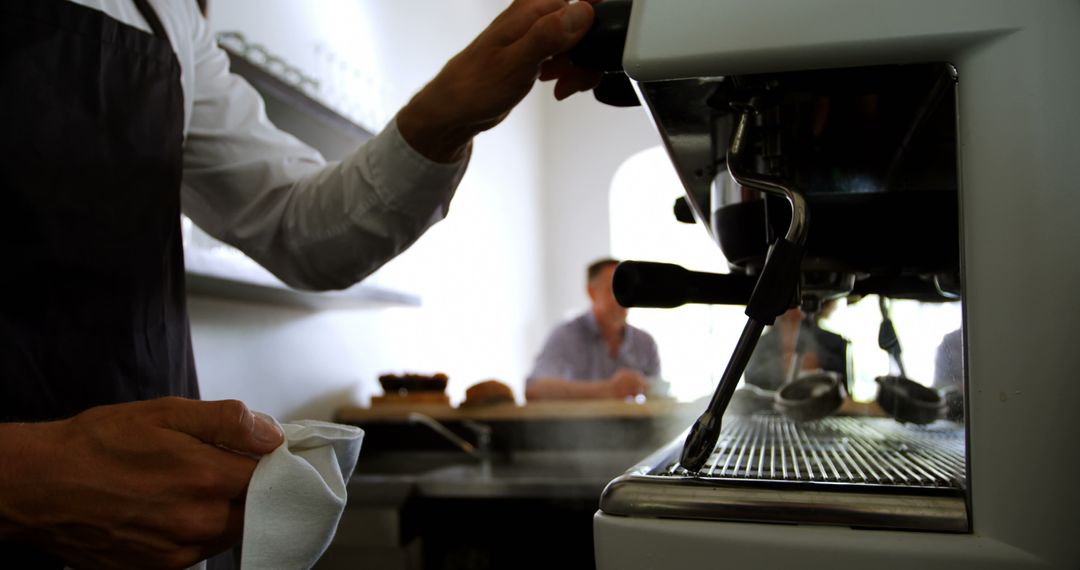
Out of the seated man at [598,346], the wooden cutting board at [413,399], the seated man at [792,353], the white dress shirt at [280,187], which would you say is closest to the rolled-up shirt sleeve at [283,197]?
the white dress shirt at [280,187]

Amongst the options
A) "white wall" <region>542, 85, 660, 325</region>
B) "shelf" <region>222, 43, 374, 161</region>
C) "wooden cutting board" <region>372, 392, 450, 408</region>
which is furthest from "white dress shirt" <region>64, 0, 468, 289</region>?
"white wall" <region>542, 85, 660, 325</region>

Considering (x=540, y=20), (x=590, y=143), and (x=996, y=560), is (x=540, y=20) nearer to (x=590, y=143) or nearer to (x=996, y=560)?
(x=996, y=560)

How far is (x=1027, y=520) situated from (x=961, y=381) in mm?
71

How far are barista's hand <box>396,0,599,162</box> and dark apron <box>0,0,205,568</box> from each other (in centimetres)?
19

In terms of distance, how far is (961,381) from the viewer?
363mm

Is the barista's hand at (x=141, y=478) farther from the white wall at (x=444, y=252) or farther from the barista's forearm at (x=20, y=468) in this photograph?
the white wall at (x=444, y=252)

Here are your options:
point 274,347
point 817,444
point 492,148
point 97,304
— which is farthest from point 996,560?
point 492,148

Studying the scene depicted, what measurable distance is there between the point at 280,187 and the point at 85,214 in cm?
18

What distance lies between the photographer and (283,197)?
688 millimetres

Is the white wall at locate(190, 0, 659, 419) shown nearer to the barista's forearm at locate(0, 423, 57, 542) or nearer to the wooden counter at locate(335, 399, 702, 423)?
the wooden counter at locate(335, 399, 702, 423)

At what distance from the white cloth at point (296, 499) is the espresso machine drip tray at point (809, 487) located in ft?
0.40

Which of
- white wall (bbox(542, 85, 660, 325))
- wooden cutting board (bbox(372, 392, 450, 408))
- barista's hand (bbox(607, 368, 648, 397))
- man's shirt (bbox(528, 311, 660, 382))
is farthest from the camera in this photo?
white wall (bbox(542, 85, 660, 325))

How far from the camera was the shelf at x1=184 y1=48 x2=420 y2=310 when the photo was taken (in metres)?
1.20

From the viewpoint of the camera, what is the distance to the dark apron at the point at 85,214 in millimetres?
492
